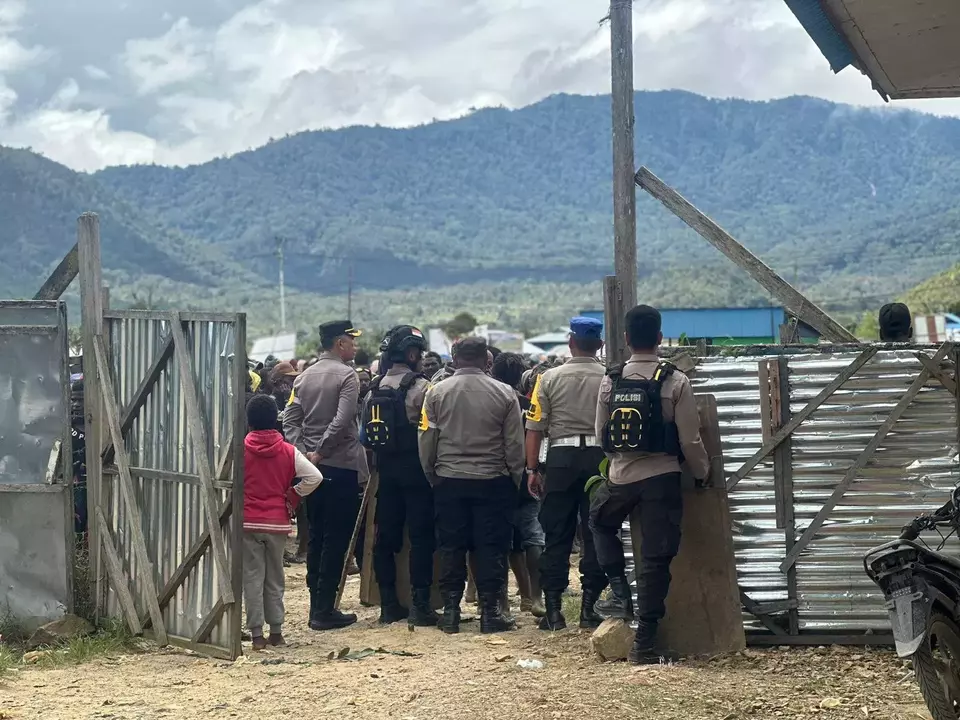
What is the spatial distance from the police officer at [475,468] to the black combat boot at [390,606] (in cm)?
71

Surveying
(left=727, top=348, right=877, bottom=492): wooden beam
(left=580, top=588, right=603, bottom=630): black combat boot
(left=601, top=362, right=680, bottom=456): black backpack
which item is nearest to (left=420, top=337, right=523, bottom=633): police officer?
(left=580, top=588, right=603, bottom=630): black combat boot

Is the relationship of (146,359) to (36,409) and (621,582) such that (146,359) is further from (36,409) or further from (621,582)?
(621,582)

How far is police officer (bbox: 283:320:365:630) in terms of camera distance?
918 centimetres

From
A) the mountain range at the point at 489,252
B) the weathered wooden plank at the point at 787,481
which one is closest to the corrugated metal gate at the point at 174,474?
the weathered wooden plank at the point at 787,481

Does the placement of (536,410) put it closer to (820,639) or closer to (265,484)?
(265,484)

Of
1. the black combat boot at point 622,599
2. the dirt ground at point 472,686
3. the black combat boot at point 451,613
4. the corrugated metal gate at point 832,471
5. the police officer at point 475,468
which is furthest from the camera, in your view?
the black combat boot at point 451,613

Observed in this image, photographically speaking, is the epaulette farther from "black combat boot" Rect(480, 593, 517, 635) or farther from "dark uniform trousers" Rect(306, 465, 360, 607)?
"dark uniform trousers" Rect(306, 465, 360, 607)

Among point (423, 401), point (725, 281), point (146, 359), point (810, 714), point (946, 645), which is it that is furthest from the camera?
point (725, 281)

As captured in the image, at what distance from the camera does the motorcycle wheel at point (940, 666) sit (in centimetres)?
543

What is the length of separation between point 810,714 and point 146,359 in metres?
4.73

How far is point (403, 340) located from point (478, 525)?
4.88 feet

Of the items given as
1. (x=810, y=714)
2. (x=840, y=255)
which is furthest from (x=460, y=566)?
(x=840, y=255)

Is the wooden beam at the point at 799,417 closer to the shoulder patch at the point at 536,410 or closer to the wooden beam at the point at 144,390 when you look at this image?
the shoulder patch at the point at 536,410

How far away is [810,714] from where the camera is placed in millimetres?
6219
